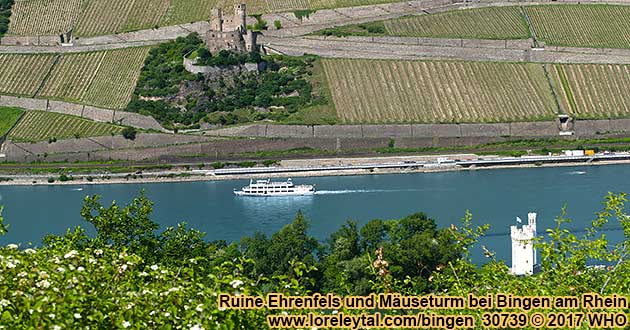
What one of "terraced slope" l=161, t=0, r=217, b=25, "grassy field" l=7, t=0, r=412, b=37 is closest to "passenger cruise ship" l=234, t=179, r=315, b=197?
"grassy field" l=7, t=0, r=412, b=37

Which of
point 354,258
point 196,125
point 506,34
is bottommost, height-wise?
point 354,258

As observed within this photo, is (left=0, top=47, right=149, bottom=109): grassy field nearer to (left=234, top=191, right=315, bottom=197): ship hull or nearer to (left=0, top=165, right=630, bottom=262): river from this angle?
(left=0, top=165, right=630, bottom=262): river

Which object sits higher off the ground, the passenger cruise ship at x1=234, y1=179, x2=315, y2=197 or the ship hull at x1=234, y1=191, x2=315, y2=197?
the passenger cruise ship at x1=234, y1=179, x2=315, y2=197

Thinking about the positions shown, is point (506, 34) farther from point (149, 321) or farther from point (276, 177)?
point (149, 321)

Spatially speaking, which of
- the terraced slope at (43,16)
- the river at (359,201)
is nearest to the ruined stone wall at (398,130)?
the river at (359,201)

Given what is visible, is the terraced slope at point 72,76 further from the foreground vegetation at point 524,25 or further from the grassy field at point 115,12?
the foreground vegetation at point 524,25

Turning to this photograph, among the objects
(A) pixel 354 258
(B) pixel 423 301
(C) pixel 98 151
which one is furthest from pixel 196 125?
(B) pixel 423 301
